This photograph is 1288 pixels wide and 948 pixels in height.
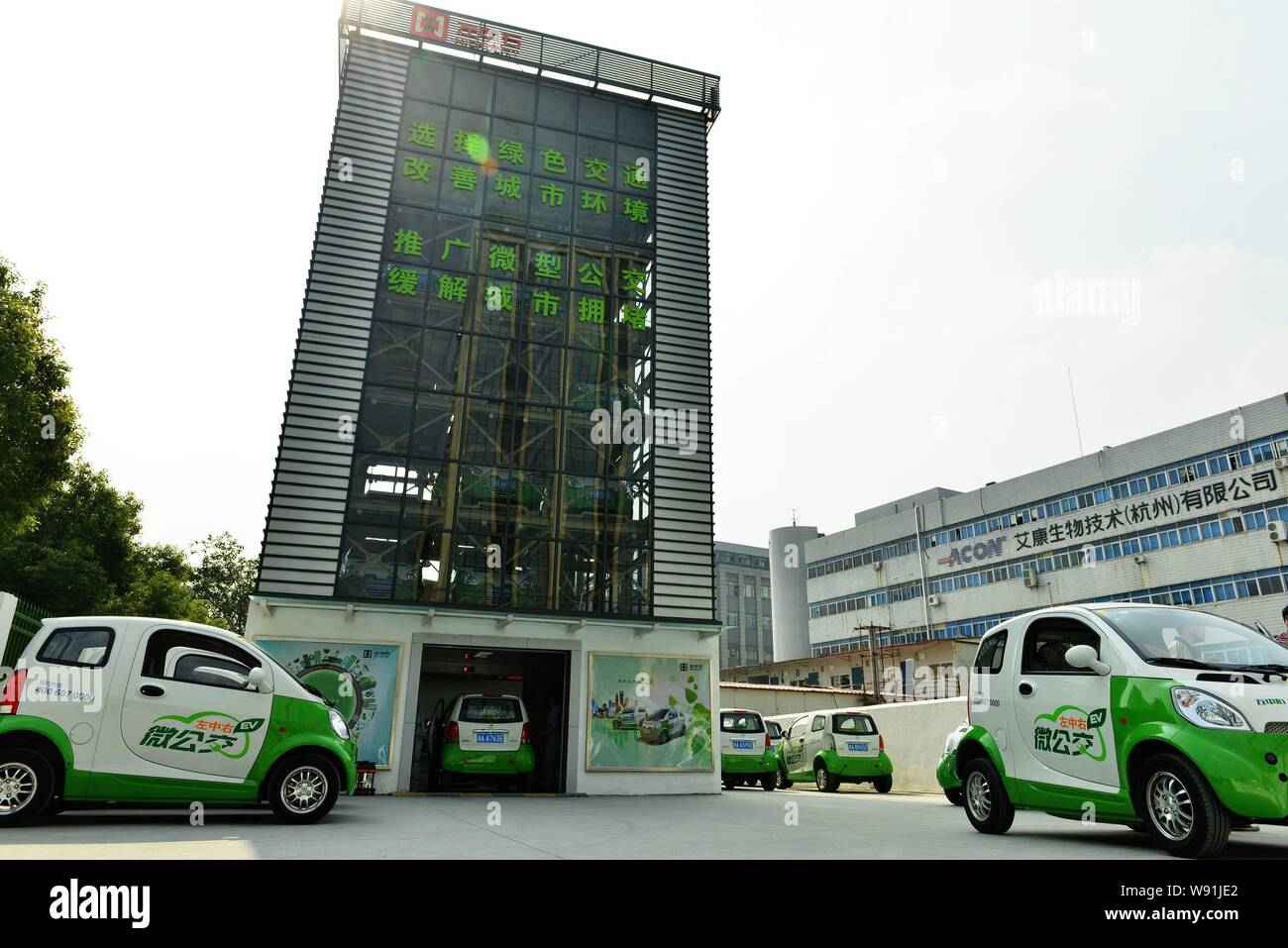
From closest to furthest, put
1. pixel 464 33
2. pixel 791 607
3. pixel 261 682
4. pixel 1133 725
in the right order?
pixel 1133 725 → pixel 261 682 → pixel 464 33 → pixel 791 607

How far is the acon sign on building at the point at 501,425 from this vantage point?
561 inches

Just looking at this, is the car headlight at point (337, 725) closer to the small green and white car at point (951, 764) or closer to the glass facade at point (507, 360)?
the glass facade at point (507, 360)

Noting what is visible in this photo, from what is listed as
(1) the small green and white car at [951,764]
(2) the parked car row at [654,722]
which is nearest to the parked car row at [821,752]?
(2) the parked car row at [654,722]

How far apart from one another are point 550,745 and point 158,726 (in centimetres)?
970

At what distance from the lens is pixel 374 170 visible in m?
17.0

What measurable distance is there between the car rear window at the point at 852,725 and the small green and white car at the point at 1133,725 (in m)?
10.7

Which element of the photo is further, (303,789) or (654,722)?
(654,722)

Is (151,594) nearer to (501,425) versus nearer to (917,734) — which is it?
(501,425)

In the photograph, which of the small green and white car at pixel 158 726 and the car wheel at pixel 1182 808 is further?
the small green and white car at pixel 158 726

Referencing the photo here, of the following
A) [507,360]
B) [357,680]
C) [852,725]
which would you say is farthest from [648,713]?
[507,360]

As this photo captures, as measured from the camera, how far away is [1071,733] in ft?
20.8
